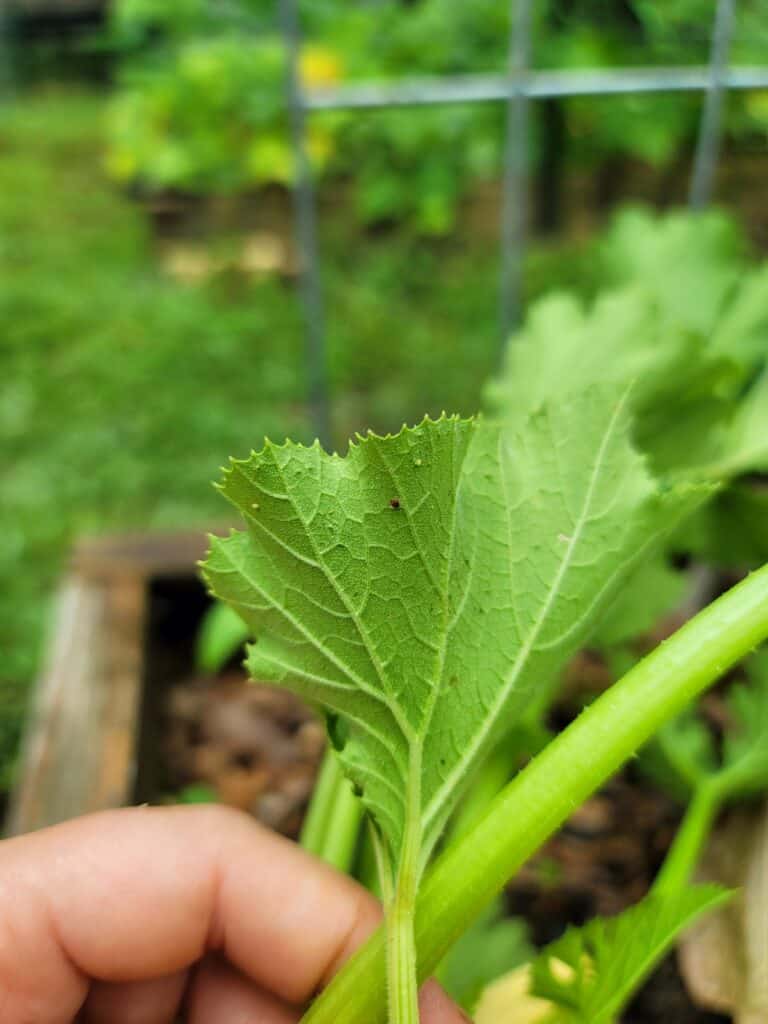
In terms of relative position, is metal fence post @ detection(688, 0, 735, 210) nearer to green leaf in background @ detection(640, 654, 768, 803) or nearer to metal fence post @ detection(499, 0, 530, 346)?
metal fence post @ detection(499, 0, 530, 346)

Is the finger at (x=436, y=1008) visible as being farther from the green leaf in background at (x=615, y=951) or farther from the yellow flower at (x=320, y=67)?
the yellow flower at (x=320, y=67)

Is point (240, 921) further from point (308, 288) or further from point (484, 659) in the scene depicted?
point (308, 288)

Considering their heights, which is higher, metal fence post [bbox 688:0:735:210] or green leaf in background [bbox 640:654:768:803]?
metal fence post [bbox 688:0:735:210]

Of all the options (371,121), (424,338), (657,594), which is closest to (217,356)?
(424,338)

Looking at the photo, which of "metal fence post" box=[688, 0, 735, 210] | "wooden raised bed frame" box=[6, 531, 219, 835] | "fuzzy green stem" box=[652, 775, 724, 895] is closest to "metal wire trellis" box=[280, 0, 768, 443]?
"metal fence post" box=[688, 0, 735, 210]

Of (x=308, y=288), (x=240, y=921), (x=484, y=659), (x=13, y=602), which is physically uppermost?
(x=308, y=288)

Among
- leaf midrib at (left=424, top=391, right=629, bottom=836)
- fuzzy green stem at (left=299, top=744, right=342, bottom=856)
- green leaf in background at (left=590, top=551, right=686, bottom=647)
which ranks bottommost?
fuzzy green stem at (left=299, top=744, right=342, bottom=856)

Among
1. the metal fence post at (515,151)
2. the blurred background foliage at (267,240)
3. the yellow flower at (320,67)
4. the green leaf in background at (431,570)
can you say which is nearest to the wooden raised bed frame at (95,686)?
the blurred background foliage at (267,240)

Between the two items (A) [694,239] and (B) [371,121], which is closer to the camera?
(A) [694,239]

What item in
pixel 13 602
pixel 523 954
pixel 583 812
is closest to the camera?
pixel 523 954
